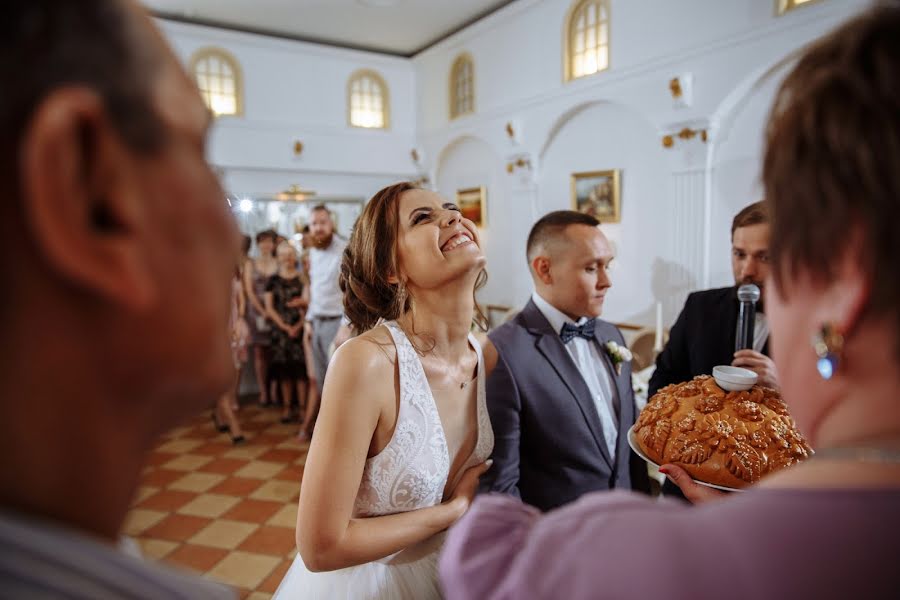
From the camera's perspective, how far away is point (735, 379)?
1.68m

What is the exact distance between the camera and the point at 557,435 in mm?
2092

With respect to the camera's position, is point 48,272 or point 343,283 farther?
point 343,283

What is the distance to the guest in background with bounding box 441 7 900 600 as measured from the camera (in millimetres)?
531

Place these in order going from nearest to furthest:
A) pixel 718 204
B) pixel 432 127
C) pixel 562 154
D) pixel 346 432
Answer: pixel 346 432
pixel 718 204
pixel 562 154
pixel 432 127

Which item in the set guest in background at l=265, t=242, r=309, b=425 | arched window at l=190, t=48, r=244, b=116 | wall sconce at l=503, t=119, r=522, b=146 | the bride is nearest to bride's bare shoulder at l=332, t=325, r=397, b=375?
the bride

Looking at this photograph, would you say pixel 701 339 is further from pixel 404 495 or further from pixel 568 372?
pixel 404 495

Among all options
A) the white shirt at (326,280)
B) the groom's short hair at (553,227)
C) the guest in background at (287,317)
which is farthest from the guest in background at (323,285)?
the groom's short hair at (553,227)

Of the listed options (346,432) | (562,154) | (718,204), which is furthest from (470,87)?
(346,432)

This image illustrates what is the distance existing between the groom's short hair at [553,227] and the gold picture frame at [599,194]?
5320 millimetres

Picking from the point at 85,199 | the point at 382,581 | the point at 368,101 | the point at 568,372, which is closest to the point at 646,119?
the point at 568,372

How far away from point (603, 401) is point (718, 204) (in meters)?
5.03

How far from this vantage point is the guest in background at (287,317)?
22.8 ft

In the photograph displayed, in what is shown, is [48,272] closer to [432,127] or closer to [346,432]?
[346,432]

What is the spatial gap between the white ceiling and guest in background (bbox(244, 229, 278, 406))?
15.6ft
